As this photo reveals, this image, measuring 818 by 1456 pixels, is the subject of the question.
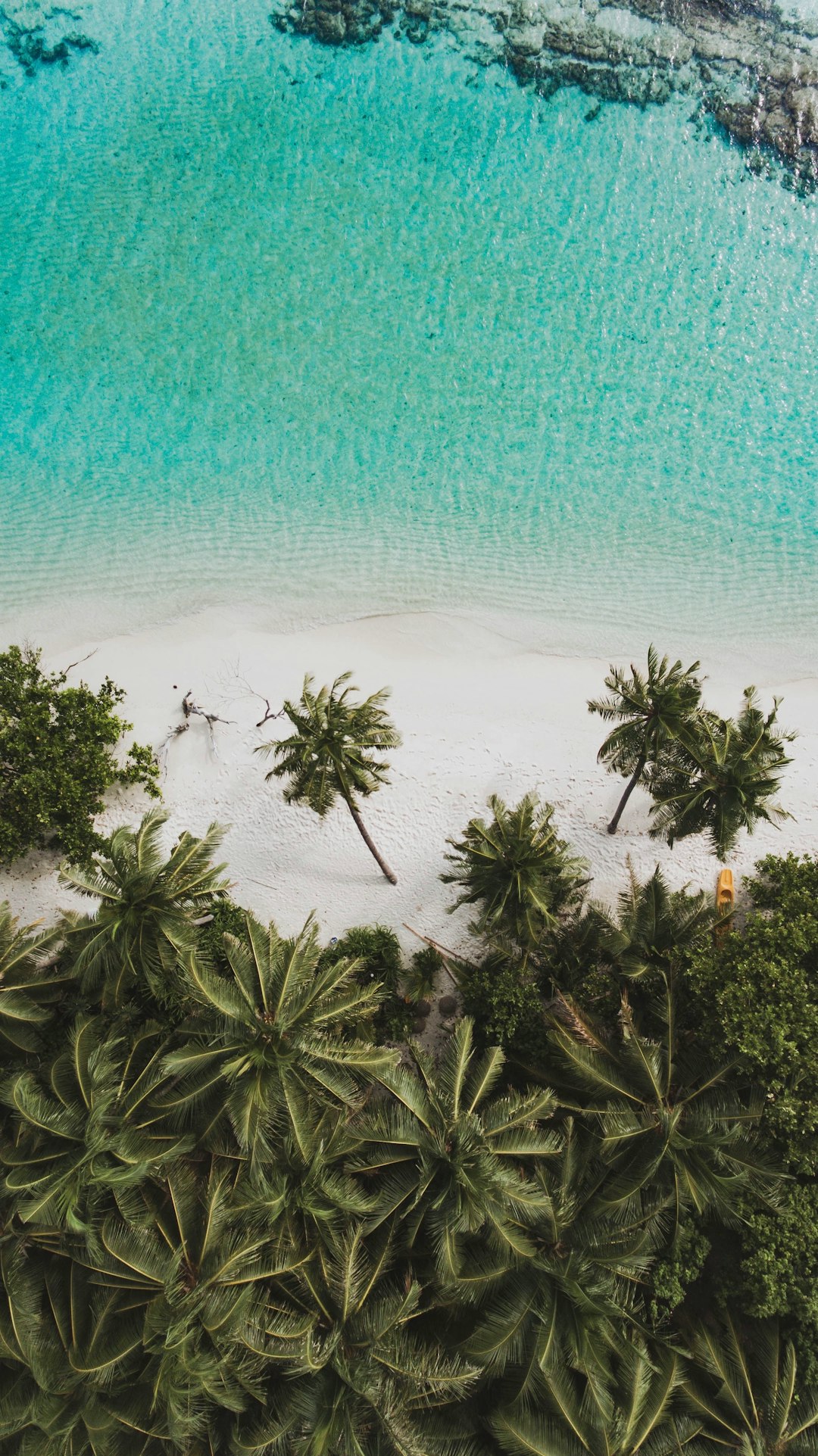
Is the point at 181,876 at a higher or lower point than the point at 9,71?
lower

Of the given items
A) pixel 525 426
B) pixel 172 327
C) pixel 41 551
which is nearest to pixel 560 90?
pixel 525 426

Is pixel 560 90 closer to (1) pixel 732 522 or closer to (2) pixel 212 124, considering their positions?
(2) pixel 212 124

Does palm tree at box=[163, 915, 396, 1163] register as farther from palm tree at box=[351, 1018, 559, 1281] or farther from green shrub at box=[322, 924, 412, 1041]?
green shrub at box=[322, 924, 412, 1041]

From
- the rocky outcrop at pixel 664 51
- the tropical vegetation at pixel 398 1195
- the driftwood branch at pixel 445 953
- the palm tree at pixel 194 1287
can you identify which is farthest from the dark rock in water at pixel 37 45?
the palm tree at pixel 194 1287

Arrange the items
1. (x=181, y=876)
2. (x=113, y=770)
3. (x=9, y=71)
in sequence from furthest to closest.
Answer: (x=9, y=71) → (x=113, y=770) → (x=181, y=876)

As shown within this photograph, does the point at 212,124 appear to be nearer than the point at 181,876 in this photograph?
No

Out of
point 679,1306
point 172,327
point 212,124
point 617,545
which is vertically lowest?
point 679,1306

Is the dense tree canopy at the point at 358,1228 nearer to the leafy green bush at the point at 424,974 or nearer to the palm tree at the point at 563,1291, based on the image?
the palm tree at the point at 563,1291
